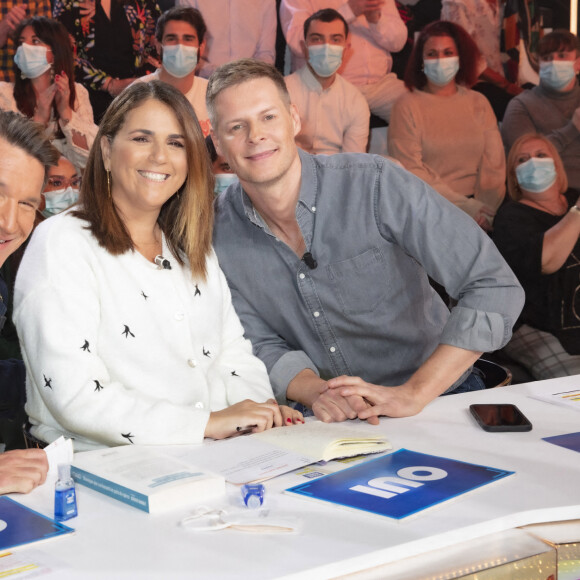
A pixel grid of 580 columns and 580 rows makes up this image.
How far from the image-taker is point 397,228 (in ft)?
6.92


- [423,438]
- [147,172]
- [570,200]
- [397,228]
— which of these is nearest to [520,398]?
[423,438]

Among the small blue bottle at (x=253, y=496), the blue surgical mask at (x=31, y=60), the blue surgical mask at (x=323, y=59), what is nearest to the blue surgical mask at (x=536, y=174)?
the blue surgical mask at (x=323, y=59)

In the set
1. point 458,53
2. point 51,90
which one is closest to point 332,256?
point 51,90

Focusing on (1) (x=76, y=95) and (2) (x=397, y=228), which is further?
(1) (x=76, y=95)

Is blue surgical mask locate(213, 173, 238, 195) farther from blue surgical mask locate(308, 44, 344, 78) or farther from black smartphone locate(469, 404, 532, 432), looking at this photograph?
Result: black smartphone locate(469, 404, 532, 432)

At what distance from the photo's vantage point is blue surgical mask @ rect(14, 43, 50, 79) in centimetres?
326

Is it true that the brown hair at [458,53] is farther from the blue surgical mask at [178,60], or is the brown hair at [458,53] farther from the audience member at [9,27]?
the audience member at [9,27]

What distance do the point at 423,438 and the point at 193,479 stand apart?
1.67 feet

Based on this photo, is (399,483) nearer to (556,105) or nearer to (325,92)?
(325,92)

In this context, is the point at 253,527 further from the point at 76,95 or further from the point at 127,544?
the point at 76,95

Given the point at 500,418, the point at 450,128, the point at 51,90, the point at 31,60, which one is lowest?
the point at 500,418

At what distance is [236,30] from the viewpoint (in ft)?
12.2

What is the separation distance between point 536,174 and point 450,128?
0.57 m

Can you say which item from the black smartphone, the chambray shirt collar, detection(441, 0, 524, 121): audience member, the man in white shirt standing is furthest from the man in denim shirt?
detection(441, 0, 524, 121): audience member
